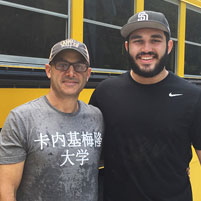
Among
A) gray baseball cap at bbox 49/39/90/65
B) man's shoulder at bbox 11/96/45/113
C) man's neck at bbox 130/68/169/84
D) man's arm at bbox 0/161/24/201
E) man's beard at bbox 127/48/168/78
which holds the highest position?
gray baseball cap at bbox 49/39/90/65

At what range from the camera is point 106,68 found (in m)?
2.20

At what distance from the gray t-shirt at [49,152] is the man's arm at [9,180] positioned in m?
0.03

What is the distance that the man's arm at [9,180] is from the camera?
1.09 meters

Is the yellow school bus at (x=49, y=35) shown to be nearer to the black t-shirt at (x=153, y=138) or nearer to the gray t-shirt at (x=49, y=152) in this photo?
the gray t-shirt at (x=49, y=152)

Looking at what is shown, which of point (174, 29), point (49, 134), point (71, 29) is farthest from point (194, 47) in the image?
point (49, 134)

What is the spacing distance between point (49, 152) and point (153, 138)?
0.53m

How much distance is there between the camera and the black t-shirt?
4.54 feet

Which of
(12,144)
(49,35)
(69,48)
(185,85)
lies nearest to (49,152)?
(12,144)

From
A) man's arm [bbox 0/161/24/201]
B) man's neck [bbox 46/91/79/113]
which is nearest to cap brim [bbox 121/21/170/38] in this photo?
man's neck [bbox 46/91/79/113]

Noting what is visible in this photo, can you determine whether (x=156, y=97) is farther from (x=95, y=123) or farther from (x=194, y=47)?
(x=194, y=47)

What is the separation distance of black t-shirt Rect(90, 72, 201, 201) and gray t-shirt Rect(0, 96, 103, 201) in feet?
0.72

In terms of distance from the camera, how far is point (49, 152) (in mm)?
1163

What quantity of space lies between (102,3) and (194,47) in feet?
4.91

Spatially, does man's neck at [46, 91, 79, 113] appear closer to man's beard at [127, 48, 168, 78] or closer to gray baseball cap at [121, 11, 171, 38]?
man's beard at [127, 48, 168, 78]
